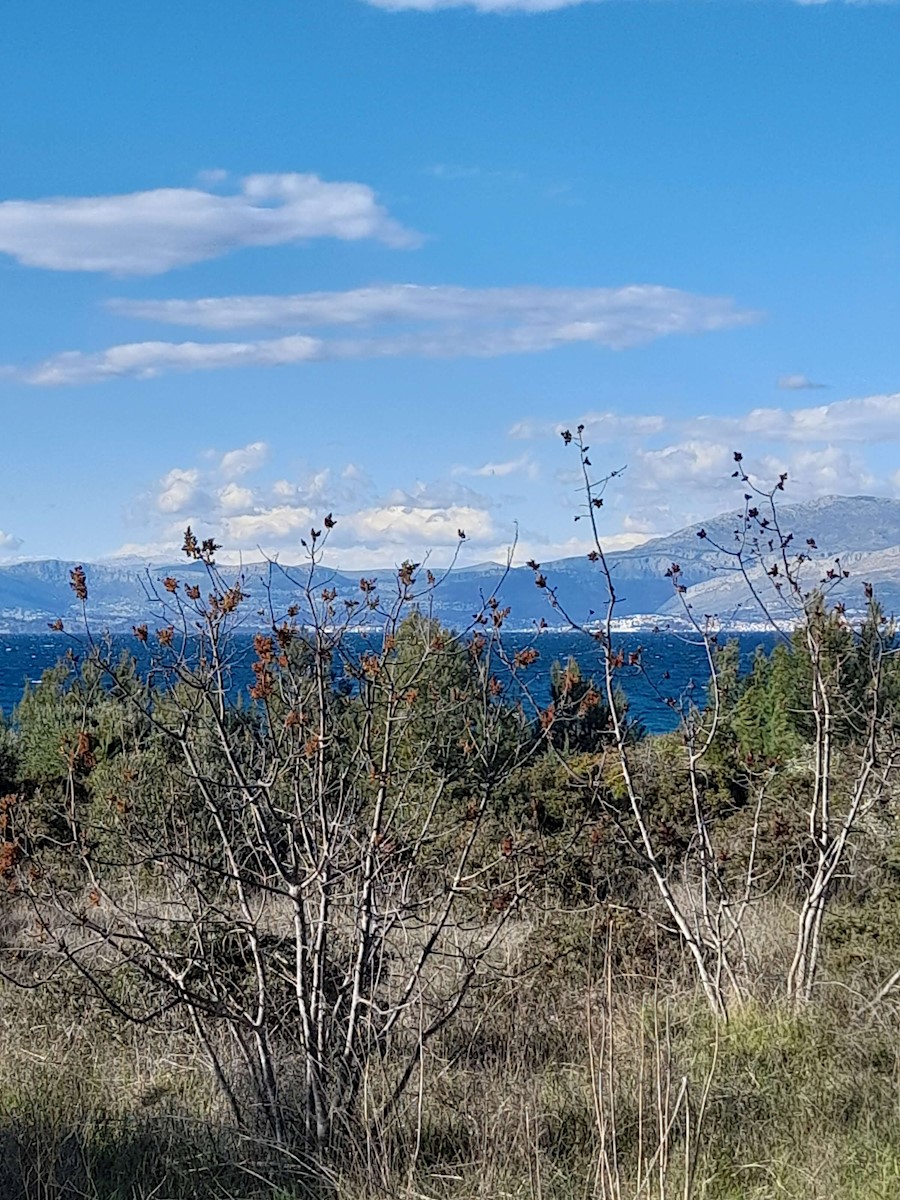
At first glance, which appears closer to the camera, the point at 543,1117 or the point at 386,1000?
the point at 543,1117

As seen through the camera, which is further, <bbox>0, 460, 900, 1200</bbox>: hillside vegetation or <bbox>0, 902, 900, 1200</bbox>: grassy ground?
<bbox>0, 460, 900, 1200</bbox>: hillside vegetation

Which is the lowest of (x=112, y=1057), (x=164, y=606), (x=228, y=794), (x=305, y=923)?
(x=112, y=1057)

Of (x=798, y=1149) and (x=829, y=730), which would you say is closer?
(x=798, y=1149)

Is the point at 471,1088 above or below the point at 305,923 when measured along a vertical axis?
below

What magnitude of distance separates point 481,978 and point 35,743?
13.4m

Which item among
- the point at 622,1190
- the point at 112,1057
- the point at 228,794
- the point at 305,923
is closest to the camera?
the point at 622,1190

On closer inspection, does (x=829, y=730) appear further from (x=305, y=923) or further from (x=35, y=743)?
(x=35, y=743)

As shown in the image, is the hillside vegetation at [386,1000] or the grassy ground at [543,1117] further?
the hillside vegetation at [386,1000]

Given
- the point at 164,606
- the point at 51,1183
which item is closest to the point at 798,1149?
the point at 51,1183

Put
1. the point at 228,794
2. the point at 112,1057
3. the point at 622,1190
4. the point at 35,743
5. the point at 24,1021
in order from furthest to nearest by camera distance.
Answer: the point at 35,743 < the point at 24,1021 < the point at 112,1057 < the point at 228,794 < the point at 622,1190

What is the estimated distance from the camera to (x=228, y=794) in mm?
5082

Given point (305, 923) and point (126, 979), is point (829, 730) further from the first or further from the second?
point (126, 979)

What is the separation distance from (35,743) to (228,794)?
546 inches

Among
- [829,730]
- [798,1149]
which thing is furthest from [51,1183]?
[829,730]
